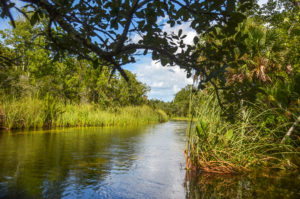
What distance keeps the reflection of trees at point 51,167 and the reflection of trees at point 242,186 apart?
124 cm

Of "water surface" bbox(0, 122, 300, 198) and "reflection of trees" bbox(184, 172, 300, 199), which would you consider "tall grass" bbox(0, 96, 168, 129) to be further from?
"reflection of trees" bbox(184, 172, 300, 199)

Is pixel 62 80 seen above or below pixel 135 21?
above

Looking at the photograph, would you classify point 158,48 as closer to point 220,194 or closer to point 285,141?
point 220,194

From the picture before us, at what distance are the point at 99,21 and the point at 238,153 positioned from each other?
261 cm

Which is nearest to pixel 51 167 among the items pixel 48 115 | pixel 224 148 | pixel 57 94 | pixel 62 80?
pixel 224 148

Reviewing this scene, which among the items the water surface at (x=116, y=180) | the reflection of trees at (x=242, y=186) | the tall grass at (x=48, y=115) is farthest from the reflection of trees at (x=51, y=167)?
the tall grass at (x=48, y=115)

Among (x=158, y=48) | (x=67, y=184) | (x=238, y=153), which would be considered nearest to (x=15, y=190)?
(x=67, y=184)

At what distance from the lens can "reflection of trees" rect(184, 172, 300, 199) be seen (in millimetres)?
2428

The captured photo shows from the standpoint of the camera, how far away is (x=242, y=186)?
2.68 meters

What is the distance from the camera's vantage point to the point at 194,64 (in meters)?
1.44

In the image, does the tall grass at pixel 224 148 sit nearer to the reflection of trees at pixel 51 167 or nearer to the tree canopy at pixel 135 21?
the reflection of trees at pixel 51 167

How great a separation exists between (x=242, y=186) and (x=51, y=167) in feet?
9.09

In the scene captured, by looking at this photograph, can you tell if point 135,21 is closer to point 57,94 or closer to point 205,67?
point 205,67

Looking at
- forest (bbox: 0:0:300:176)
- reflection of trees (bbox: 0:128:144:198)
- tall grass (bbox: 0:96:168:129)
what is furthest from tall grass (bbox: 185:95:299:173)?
tall grass (bbox: 0:96:168:129)
